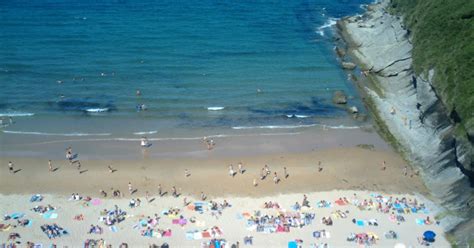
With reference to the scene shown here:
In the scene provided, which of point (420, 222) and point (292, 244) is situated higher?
point (420, 222)

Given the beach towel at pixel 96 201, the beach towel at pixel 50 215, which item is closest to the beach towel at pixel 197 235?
the beach towel at pixel 96 201

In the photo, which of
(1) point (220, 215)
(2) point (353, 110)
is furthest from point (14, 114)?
(2) point (353, 110)

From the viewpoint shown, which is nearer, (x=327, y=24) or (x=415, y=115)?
(x=415, y=115)

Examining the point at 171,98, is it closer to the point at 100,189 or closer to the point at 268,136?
the point at 268,136

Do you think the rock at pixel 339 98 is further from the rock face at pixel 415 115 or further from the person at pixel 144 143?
the person at pixel 144 143

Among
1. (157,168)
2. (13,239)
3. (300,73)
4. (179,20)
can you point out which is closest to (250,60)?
(300,73)

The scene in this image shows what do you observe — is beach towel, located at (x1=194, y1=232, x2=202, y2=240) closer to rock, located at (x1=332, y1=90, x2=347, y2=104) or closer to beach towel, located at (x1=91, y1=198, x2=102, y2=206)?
beach towel, located at (x1=91, y1=198, x2=102, y2=206)

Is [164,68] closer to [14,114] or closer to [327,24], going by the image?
[14,114]

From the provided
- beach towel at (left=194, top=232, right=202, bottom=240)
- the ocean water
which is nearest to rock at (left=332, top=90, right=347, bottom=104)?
the ocean water
